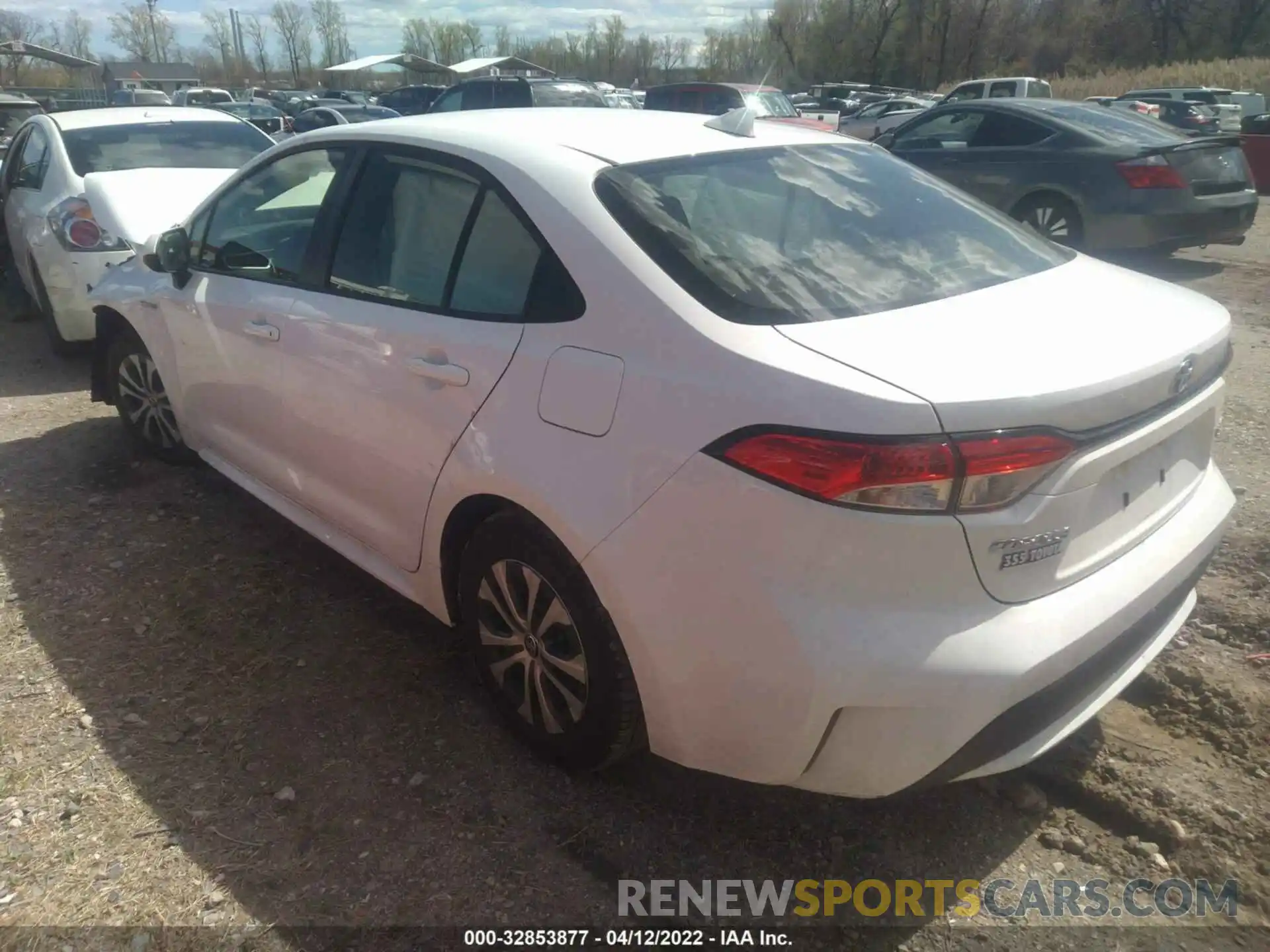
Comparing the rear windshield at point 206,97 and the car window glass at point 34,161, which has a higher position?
the rear windshield at point 206,97

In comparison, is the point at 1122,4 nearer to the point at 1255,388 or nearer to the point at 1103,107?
the point at 1103,107

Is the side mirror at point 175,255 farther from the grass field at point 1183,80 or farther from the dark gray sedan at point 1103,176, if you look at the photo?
the grass field at point 1183,80

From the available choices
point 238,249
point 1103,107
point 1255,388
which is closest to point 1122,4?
point 1103,107

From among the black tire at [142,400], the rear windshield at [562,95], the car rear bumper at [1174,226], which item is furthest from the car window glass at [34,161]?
the rear windshield at [562,95]

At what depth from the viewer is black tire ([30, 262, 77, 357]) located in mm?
6395

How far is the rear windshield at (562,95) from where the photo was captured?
17094mm

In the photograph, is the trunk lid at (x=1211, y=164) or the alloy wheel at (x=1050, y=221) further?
the alloy wheel at (x=1050, y=221)

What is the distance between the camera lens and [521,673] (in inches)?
103

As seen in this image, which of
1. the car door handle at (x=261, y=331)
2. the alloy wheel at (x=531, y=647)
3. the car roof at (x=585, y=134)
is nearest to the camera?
the alloy wheel at (x=531, y=647)

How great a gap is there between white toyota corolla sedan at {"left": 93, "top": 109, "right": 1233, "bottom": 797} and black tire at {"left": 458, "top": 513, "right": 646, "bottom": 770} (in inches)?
0.4

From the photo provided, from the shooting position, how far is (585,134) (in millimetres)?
2736

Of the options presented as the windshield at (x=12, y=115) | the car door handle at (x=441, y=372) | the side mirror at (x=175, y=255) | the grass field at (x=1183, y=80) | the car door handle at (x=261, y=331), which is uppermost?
the grass field at (x=1183, y=80)

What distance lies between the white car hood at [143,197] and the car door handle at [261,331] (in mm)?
3066

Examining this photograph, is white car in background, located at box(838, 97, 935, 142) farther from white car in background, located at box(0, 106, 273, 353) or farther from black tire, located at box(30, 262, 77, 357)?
black tire, located at box(30, 262, 77, 357)
